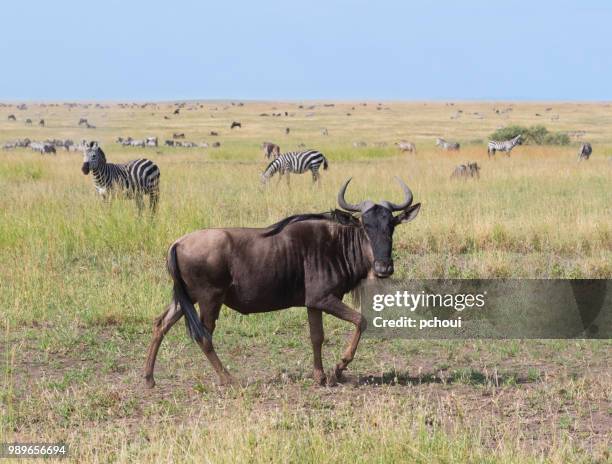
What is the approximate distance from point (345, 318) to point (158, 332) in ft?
4.72

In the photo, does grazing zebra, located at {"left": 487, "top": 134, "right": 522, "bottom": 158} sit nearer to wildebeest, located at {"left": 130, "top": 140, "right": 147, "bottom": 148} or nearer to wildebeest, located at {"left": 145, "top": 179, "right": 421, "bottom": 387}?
wildebeest, located at {"left": 130, "top": 140, "right": 147, "bottom": 148}

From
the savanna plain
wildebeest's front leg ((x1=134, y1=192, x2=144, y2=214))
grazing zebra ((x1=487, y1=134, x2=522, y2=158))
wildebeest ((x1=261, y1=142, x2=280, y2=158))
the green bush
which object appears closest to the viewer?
the savanna plain

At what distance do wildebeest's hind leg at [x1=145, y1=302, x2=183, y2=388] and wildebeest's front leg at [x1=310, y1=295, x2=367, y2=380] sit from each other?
1090 mm

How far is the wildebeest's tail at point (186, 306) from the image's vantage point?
22.2 feet

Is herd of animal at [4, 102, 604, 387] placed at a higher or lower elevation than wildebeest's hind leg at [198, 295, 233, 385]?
higher

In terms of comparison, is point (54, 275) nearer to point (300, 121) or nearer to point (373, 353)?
point (373, 353)

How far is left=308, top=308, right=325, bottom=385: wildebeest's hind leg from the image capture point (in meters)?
6.87

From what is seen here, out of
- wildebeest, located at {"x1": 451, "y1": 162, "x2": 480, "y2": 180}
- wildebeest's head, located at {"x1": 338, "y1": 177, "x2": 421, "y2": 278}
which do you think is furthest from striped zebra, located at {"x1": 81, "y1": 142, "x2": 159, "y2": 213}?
wildebeest's head, located at {"x1": 338, "y1": 177, "x2": 421, "y2": 278}

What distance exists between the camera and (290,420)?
5.73 meters

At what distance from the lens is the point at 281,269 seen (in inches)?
273

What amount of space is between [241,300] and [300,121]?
72562 millimetres

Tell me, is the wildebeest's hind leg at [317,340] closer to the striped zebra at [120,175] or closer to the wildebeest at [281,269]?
the wildebeest at [281,269]

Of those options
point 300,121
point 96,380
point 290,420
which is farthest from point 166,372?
point 300,121

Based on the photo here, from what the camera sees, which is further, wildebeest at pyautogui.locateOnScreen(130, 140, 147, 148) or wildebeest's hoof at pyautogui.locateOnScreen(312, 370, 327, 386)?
wildebeest at pyautogui.locateOnScreen(130, 140, 147, 148)
